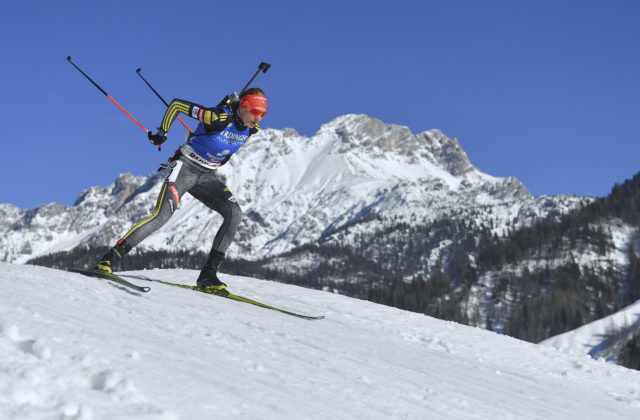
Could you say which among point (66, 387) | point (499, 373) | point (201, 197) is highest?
point (201, 197)

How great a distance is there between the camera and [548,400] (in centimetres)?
586

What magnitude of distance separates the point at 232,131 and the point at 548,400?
5858 millimetres

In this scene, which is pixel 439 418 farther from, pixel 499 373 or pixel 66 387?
pixel 499 373

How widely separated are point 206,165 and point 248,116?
1028 mm

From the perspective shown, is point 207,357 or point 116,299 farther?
point 116,299

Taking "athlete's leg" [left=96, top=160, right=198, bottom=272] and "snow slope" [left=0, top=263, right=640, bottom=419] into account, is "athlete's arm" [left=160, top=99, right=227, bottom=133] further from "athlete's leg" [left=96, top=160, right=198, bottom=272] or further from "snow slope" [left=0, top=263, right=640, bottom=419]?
A: "snow slope" [left=0, top=263, right=640, bottom=419]

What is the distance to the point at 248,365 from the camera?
4.60 meters

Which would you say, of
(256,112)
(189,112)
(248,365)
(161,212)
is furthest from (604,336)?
(248,365)

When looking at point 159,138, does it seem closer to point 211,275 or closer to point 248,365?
point 211,275

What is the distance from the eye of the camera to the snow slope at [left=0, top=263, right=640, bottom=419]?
3.20 metres

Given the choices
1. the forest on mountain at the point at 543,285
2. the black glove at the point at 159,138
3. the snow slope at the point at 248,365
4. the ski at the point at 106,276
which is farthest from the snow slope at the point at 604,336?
the ski at the point at 106,276

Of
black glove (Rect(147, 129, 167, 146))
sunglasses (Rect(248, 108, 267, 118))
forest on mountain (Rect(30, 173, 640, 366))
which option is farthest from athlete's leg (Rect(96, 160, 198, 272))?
forest on mountain (Rect(30, 173, 640, 366))

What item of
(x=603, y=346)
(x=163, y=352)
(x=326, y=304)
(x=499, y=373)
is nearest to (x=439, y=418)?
(x=163, y=352)

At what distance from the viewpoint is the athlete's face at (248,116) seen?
895 centimetres
